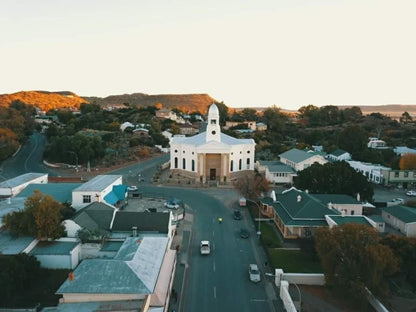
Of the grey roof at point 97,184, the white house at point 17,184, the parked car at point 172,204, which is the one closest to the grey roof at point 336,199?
the parked car at point 172,204

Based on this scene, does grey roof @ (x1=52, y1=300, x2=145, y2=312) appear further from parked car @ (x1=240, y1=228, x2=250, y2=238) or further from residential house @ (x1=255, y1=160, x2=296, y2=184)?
residential house @ (x1=255, y1=160, x2=296, y2=184)

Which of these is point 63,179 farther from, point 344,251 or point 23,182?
point 344,251

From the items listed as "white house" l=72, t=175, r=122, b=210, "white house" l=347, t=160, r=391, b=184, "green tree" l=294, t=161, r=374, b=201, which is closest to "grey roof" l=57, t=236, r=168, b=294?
"white house" l=72, t=175, r=122, b=210

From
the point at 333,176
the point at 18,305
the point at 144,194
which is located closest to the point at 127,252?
the point at 18,305

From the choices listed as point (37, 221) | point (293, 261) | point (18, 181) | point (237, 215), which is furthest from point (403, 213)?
point (18, 181)

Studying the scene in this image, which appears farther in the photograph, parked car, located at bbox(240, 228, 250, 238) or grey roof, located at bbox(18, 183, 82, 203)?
grey roof, located at bbox(18, 183, 82, 203)
